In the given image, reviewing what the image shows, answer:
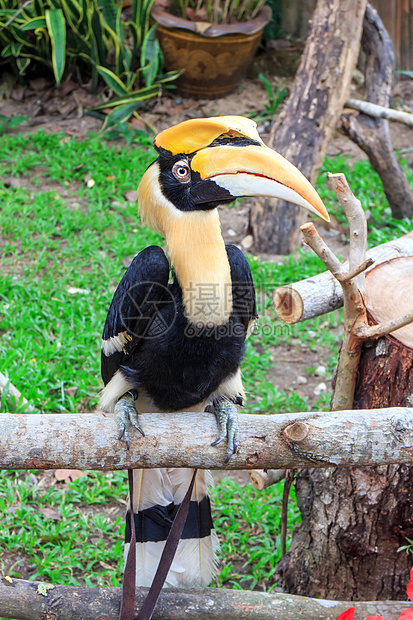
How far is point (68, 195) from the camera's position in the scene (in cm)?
483

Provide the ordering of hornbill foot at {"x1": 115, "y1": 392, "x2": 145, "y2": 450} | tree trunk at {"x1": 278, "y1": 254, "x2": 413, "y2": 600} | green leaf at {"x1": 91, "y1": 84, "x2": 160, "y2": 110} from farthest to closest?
green leaf at {"x1": 91, "y1": 84, "x2": 160, "y2": 110}, tree trunk at {"x1": 278, "y1": 254, "x2": 413, "y2": 600}, hornbill foot at {"x1": 115, "y1": 392, "x2": 145, "y2": 450}

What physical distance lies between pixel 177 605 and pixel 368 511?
2.28 ft

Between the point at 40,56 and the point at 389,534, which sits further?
the point at 40,56

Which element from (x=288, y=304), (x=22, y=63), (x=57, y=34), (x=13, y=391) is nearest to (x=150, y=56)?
(x=57, y=34)

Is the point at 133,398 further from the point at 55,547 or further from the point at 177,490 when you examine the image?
the point at 55,547

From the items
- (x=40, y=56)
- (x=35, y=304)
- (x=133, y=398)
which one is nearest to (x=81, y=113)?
(x=40, y=56)

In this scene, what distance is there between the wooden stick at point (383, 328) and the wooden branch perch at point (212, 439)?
0.89 ft

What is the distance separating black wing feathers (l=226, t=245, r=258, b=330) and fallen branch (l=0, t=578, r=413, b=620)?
90 cm

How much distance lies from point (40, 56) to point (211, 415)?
4723mm

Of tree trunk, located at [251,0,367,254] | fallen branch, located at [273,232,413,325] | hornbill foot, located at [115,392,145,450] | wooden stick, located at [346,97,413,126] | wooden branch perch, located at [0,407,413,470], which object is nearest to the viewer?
wooden branch perch, located at [0,407,413,470]

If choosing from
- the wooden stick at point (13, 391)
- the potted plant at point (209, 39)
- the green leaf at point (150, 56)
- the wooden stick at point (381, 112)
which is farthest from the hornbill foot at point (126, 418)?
the potted plant at point (209, 39)

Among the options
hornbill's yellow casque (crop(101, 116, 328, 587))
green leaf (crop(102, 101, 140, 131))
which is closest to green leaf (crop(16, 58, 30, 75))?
green leaf (crop(102, 101, 140, 131))

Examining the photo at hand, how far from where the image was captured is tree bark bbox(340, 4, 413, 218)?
4512 millimetres

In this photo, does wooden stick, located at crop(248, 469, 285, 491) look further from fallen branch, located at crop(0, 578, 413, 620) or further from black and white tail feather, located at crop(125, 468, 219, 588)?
fallen branch, located at crop(0, 578, 413, 620)
